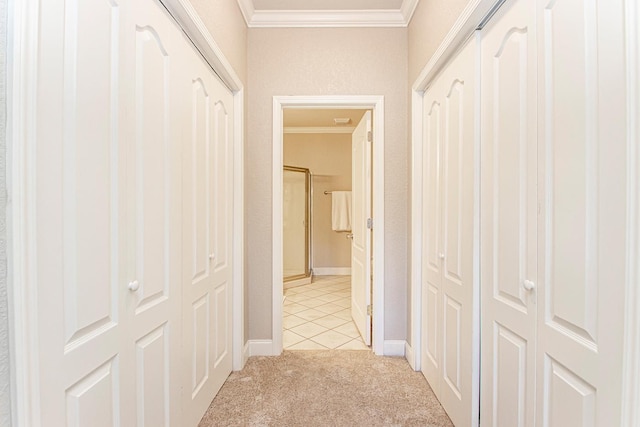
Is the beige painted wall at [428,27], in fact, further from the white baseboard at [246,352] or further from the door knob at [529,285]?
the white baseboard at [246,352]

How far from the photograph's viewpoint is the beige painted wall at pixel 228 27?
5.58 ft

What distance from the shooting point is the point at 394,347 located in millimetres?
2547

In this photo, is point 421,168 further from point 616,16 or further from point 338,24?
point 616,16

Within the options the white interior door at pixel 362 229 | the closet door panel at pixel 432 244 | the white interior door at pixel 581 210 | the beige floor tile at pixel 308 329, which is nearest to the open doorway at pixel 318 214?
the beige floor tile at pixel 308 329

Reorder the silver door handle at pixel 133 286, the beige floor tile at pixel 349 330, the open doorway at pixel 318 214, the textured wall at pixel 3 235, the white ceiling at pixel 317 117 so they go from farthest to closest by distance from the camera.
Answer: the white ceiling at pixel 317 117, the open doorway at pixel 318 214, the beige floor tile at pixel 349 330, the silver door handle at pixel 133 286, the textured wall at pixel 3 235

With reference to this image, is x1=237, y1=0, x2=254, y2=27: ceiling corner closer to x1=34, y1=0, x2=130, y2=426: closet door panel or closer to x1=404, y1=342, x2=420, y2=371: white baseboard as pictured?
x1=34, y1=0, x2=130, y2=426: closet door panel

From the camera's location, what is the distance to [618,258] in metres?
0.77

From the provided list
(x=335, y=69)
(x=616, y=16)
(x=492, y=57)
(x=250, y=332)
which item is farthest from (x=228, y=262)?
(x=616, y=16)

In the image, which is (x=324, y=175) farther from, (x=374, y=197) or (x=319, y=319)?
(x=374, y=197)

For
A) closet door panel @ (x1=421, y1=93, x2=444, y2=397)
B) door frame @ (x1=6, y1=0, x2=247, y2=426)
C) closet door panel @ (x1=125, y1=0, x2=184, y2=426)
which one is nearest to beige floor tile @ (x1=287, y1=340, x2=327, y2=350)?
closet door panel @ (x1=421, y1=93, x2=444, y2=397)

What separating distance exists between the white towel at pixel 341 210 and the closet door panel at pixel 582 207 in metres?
4.55

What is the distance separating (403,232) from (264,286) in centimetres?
117

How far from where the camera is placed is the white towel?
5605 mm

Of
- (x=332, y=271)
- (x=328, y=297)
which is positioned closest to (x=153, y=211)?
(x=328, y=297)
